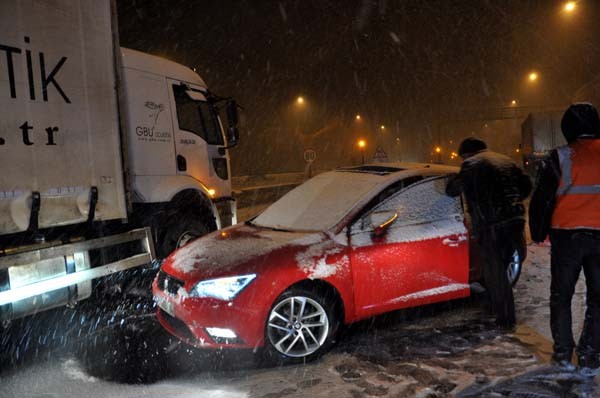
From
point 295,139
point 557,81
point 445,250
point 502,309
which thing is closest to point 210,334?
point 445,250

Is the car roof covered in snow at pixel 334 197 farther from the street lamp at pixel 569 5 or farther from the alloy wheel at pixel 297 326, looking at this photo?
the street lamp at pixel 569 5

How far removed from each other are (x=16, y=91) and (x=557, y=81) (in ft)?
170

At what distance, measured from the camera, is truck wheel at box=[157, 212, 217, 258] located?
21.0ft

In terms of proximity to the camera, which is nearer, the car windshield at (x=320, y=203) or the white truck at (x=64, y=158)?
the white truck at (x=64, y=158)

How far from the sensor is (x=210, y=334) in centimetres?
383

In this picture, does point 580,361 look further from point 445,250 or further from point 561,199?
point 445,250

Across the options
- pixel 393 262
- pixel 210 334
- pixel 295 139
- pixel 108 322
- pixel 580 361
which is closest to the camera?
pixel 580 361

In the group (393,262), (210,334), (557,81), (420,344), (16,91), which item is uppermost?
(557,81)

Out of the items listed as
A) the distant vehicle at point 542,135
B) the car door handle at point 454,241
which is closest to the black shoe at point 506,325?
the car door handle at point 454,241

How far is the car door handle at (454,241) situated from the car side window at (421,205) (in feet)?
0.68

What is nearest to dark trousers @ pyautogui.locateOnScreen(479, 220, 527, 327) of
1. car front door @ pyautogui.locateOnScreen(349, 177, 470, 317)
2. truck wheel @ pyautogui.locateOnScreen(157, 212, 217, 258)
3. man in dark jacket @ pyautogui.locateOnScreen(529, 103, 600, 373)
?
car front door @ pyautogui.locateOnScreen(349, 177, 470, 317)

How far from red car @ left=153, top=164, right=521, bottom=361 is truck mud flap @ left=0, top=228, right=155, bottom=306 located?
70 cm

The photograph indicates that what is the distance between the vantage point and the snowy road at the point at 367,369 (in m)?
3.46

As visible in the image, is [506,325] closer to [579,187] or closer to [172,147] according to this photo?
[579,187]
